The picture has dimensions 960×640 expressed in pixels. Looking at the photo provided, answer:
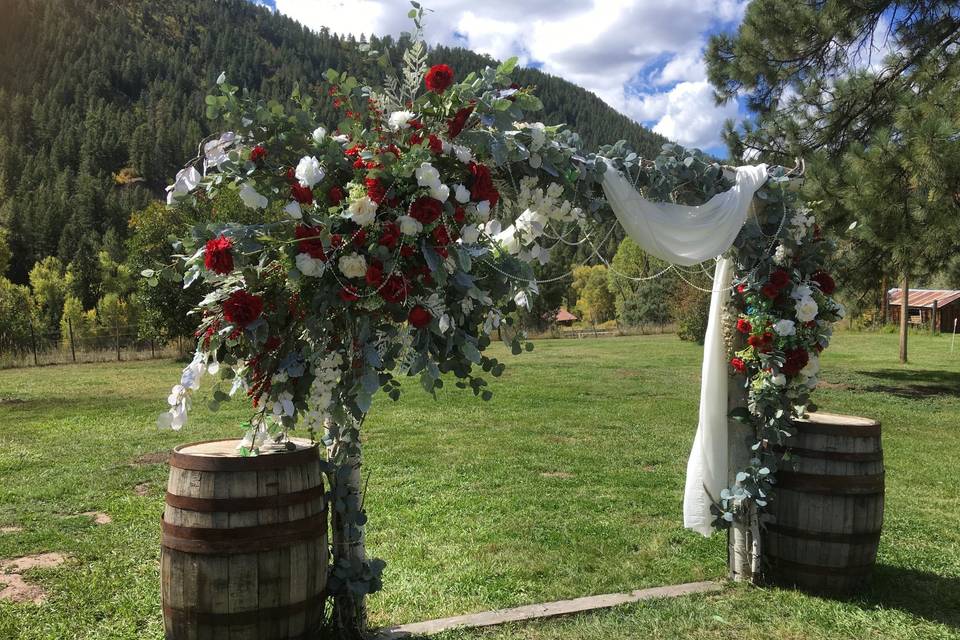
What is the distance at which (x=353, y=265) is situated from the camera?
2.87 metres

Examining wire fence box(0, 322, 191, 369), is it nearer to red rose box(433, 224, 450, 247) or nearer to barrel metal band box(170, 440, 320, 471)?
barrel metal band box(170, 440, 320, 471)

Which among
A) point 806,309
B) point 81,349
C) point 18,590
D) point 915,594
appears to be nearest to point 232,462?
point 18,590

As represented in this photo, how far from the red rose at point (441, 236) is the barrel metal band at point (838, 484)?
2719mm

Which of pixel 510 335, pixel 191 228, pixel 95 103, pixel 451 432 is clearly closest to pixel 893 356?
pixel 451 432

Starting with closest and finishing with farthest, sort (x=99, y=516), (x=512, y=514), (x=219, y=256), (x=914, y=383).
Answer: (x=219, y=256) < (x=99, y=516) < (x=512, y=514) < (x=914, y=383)

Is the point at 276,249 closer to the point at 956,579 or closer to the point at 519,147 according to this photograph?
the point at 519,147

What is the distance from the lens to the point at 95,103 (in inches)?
4038

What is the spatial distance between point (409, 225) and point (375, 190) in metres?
0.21

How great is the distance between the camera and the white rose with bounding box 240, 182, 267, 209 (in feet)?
9.50

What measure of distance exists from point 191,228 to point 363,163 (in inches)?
29.7

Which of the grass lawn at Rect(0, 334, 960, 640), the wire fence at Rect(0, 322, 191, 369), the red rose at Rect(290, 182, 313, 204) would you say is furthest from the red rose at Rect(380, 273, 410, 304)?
the wire fence at Rect(0, 322, 191, 369)

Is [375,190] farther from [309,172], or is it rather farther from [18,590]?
[18,590]

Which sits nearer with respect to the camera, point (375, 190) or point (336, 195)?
point (375, 190)

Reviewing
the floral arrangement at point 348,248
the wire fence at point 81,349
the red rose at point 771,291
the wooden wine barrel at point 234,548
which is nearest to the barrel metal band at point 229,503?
the wooden wine barrel at point 234,548
